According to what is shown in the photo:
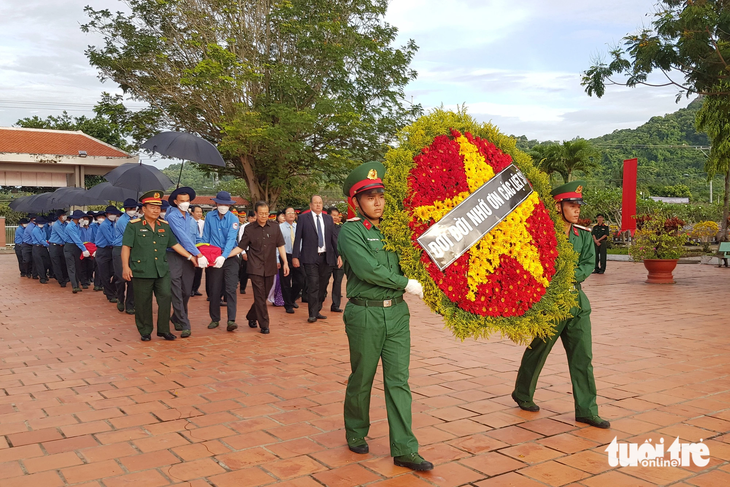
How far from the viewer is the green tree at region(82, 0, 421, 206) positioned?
2053 centimetres

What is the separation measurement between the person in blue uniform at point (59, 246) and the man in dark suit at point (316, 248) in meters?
7.74

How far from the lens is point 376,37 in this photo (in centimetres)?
2358

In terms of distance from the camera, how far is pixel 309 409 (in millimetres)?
4773

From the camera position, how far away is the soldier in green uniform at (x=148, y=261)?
291 inches

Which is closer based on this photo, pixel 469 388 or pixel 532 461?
Result: pixel 532 461

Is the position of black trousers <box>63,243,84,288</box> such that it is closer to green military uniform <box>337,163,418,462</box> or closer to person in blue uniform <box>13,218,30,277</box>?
person in blue uniform <box>13,218,30,277</box>

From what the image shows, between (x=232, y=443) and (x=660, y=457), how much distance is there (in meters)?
2.70

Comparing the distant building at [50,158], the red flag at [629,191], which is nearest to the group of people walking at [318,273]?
the distant building at [50,158]

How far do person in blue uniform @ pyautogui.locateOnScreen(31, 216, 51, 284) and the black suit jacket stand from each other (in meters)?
9.86

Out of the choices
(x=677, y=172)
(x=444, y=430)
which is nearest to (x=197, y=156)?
(x=444, y=430)

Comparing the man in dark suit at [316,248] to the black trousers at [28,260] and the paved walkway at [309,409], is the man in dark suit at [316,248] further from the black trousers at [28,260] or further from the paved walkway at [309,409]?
the black trousers at [28,260]

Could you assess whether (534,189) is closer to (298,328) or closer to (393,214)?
(393,214)

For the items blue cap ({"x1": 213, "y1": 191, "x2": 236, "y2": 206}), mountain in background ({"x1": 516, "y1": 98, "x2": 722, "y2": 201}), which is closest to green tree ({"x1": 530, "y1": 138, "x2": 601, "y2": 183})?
mountain in background ({"x1": 516, "y1": 98, "x2": 722, "y2": 201})

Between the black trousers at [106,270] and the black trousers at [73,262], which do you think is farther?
the black trousers at [73,262]
